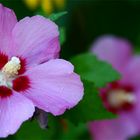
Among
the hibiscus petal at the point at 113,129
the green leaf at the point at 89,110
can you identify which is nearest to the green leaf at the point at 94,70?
the green leaf at the point at 89,110

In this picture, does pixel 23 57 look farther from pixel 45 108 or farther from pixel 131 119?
pixel 131 119

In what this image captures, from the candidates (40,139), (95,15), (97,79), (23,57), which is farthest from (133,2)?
(23,57)

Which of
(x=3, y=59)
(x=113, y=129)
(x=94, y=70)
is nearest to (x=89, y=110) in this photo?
(x=94, y=70)

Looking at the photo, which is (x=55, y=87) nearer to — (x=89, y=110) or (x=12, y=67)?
(x=12, y=67)

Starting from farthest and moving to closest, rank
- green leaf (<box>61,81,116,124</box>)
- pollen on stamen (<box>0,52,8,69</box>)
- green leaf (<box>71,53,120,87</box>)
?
green leaf (<box>71,53,120,87</box>) < green leaf (<box>61,81,116,124</box>) < pollen on stamen (<box>0,52,8,69</box>)

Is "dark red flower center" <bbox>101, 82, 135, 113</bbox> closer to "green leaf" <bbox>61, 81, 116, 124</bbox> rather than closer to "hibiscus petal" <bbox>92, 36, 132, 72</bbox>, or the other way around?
"hibiscus petal" <bbox>92, 36, 132, 72</bbox>

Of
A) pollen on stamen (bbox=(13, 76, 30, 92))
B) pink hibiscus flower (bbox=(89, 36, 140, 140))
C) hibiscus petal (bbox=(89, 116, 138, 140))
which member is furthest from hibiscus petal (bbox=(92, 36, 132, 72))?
pollen on stamen (bbox=(13, 76, 30, 92))
